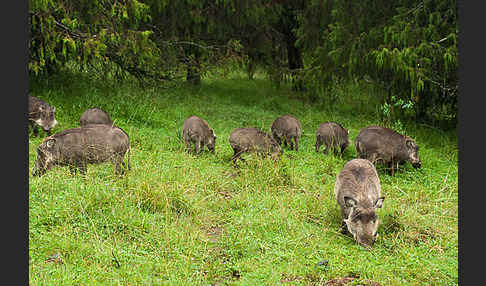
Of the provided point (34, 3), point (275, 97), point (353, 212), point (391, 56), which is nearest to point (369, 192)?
point (353, 212)

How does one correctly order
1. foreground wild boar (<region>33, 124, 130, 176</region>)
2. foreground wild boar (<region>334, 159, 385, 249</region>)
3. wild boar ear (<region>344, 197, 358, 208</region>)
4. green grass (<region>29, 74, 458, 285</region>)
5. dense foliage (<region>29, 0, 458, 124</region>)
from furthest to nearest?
1. dense foliage (<region>29, 0, 458, 124</region>)
2. foreground wild boar (<region>33, 124, 130, 176</region>)
3. wild boar ear (<region>344, 197, 358, 208</region>)
4. foreground wild boar (<region>334, 159, 385, 249</region>)
5. green grass (<region>29, 74, 458, 285</region>)

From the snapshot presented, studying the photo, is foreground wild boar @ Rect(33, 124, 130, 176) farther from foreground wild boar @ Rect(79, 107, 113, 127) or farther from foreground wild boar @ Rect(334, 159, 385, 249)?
foreground wild boar @ Rect(334, 159, 385, 249)

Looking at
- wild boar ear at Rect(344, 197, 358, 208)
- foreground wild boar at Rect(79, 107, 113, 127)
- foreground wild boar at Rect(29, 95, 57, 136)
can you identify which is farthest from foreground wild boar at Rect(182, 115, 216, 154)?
wild boar ear at Rect(344, 197, 358, 208)

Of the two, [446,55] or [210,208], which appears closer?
[210,208]

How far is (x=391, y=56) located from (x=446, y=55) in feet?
3.90

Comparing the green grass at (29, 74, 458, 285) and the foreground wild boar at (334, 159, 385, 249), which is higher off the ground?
the foreground wild boar at (334, 159, 385, 249)

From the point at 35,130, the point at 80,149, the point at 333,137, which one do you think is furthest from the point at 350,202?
the point at 35,130

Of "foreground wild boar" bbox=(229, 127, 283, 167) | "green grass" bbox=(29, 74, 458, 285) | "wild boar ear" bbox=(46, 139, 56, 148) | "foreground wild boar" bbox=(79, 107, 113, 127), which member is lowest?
"green grass" bbox=(29, 74, 458, 285)

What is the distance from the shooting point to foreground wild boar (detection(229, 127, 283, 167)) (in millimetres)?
9281

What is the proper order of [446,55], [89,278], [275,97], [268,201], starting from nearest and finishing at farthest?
[89,278] → [268,201] → [446,55] → [275,97]

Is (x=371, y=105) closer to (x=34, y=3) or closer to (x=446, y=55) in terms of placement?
(x=446, y=55)

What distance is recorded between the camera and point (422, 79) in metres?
11.3

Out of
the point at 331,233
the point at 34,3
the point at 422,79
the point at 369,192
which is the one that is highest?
the point at 34,3

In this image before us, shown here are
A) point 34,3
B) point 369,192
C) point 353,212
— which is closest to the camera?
point 353,212
